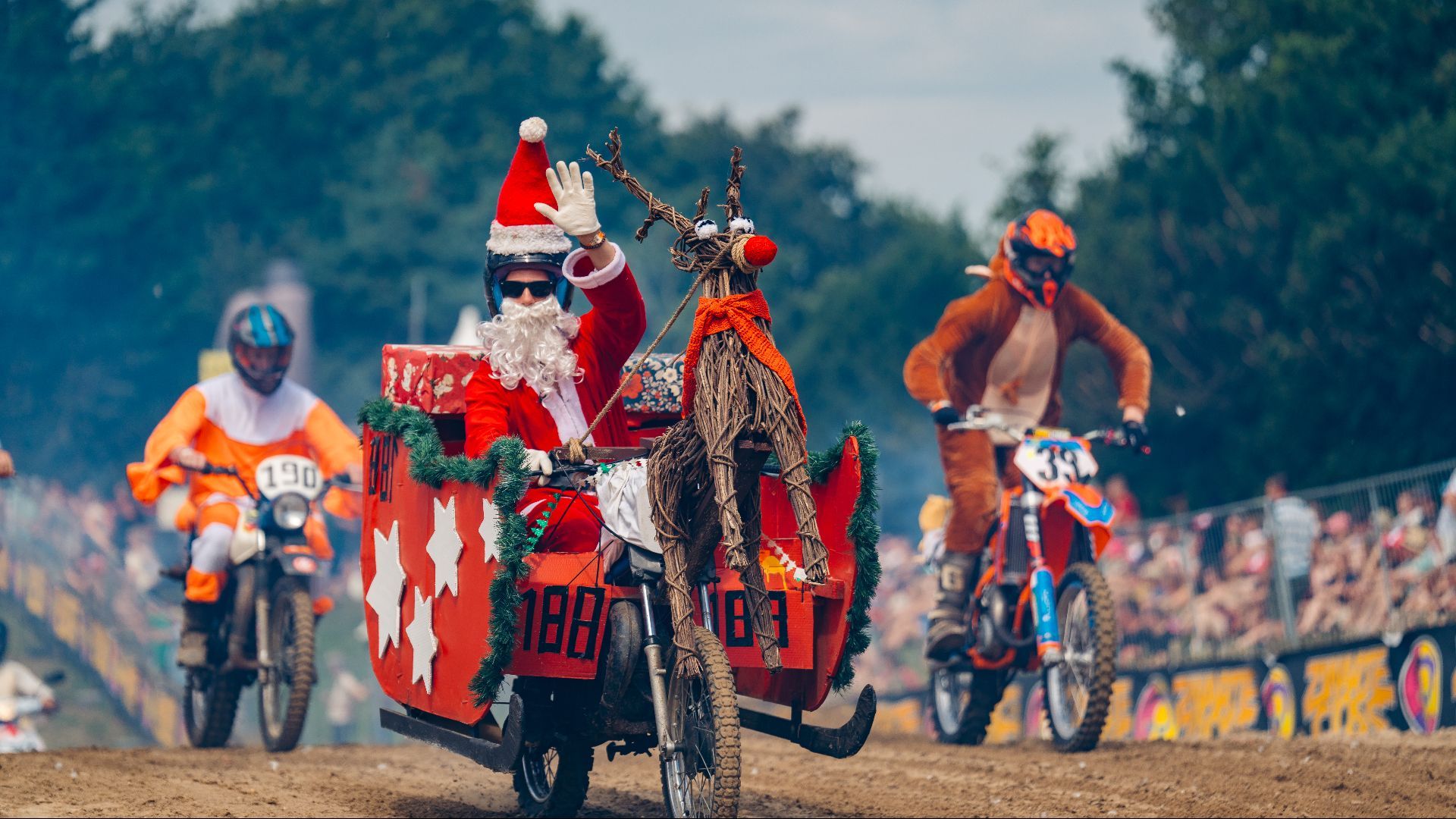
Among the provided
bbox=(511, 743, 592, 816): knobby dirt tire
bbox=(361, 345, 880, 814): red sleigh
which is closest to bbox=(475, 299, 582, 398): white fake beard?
bbox=(361, 345, 880, 814): red sleigh

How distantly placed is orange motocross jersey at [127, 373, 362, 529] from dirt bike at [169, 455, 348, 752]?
0.22 metres

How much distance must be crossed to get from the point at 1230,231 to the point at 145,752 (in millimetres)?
18810

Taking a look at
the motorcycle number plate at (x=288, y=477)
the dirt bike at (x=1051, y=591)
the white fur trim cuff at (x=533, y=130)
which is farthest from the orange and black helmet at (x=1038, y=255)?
the motorcycle number plate at (x=288, y=477)

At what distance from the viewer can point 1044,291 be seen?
11.7 metres

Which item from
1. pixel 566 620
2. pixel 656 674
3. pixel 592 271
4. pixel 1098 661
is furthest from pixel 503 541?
pixel 1098 661

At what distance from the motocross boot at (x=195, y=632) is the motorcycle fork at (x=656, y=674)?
5.05m

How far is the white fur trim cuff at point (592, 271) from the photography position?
26.2 feet

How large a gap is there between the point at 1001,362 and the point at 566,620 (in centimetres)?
469

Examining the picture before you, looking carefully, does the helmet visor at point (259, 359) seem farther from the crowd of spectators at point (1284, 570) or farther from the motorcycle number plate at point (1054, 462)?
the motorcycle number plate at point (1054, 462)

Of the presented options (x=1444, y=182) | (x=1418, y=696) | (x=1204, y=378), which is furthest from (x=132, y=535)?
(x=1418, y=696)

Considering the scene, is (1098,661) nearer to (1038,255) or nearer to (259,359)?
(1038,255)

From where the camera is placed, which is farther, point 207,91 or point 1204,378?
point 207,91

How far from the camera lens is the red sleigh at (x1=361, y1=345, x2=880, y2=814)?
761 cm

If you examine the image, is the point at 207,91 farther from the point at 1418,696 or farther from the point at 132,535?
the point at 1418,696
